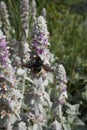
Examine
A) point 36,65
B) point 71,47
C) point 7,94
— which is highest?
point 36,65

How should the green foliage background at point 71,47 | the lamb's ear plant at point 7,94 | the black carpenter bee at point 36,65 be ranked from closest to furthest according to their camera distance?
the lamb's ear plant at point 7,94 → the black carpenter bee at point 36,65 → the green foliage background at point 71,47

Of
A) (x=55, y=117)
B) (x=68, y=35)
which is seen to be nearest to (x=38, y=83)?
(x=55, y=117)

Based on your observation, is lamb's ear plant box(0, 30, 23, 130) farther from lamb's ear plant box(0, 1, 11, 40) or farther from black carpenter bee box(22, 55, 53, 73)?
lamb's ear plant box(0, 1, 11, 40)

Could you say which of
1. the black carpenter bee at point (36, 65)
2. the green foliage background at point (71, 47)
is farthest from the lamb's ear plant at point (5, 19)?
the black carpenter bee at point (36, 65)

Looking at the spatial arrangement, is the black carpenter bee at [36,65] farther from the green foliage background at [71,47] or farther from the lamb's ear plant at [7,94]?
the green foliage background at [71,47]

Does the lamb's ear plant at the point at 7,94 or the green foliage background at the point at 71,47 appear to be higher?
the lamb's ear plant at the point at 7,94

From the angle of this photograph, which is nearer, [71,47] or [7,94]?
[7,94]

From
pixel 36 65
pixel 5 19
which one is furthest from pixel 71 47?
pixel 36 65

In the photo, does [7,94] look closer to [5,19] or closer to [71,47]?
[5,19]

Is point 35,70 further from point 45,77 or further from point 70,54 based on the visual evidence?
point 70,54
